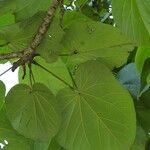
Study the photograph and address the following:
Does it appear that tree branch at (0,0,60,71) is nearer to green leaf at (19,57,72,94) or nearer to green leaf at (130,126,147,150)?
green leaf at (19,57,72,94)

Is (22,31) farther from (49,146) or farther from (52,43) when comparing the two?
(49,146)

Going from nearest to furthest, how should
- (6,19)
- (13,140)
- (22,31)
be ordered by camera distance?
1. (22,31)
2. (6,19)
3. (13,140)

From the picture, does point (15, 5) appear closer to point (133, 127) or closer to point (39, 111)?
point (39, 111)

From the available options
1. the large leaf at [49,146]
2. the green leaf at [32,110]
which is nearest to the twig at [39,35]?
the green leaf at [32,110]

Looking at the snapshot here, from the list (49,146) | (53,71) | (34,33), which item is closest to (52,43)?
(34,33)

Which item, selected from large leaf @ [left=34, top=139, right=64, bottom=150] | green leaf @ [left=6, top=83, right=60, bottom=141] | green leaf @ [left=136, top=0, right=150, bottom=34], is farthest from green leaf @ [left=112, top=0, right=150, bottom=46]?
large leaf @ [left=34, top=139, right=64, bottom=150]
